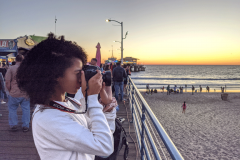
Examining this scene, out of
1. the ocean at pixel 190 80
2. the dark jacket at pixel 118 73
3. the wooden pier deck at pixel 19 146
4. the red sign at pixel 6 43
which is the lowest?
the ocean at pixel 190 80

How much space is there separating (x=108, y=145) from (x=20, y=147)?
9.28 feet

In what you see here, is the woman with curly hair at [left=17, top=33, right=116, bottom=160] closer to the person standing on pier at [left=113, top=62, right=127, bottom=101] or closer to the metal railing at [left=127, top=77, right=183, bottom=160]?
the metal railing at [left=127, top=77, right=183, bottom=160]

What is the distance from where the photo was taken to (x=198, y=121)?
997 centimetres

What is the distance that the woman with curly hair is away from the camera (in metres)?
0.70

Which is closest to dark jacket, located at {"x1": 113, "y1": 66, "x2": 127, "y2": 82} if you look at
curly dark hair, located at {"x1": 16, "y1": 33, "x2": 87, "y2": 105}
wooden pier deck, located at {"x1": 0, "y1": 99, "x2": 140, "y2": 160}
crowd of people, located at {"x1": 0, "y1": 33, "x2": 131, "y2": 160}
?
wooden pier deck, located at {"x1": 0, "y1": 99, "x2": 140, "y2": 160}

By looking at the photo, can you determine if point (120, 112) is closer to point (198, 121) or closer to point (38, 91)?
point (38, 91)

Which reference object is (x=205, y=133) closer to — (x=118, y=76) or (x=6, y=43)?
(x=118, y=76)

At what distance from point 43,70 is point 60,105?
218mm

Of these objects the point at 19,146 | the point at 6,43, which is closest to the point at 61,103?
the point at 19,146

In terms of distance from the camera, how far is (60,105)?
2.57 ft

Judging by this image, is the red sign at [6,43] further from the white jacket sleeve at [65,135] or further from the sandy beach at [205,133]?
the white jacket sleeve at [65,135]

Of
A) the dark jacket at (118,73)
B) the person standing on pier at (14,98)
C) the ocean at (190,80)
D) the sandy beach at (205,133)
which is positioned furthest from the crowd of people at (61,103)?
the ocean at (190,80)

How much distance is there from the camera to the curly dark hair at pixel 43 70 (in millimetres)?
825

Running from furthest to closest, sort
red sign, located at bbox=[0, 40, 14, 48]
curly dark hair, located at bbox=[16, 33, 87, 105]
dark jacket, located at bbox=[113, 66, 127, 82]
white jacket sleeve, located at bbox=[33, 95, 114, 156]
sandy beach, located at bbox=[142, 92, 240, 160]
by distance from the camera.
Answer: red sign, located at bbox=[0, 40, 14, 48] → dark jacket, located at bbox=[113, 66, 127, 82] → sandy beach, located at bbox=[142, 92, 240, 160] → curly dark hair, located at bbox=[16, 33, 87, 105] → white jacket sleeve, located at bbox=[33, 95, 114, 156]
